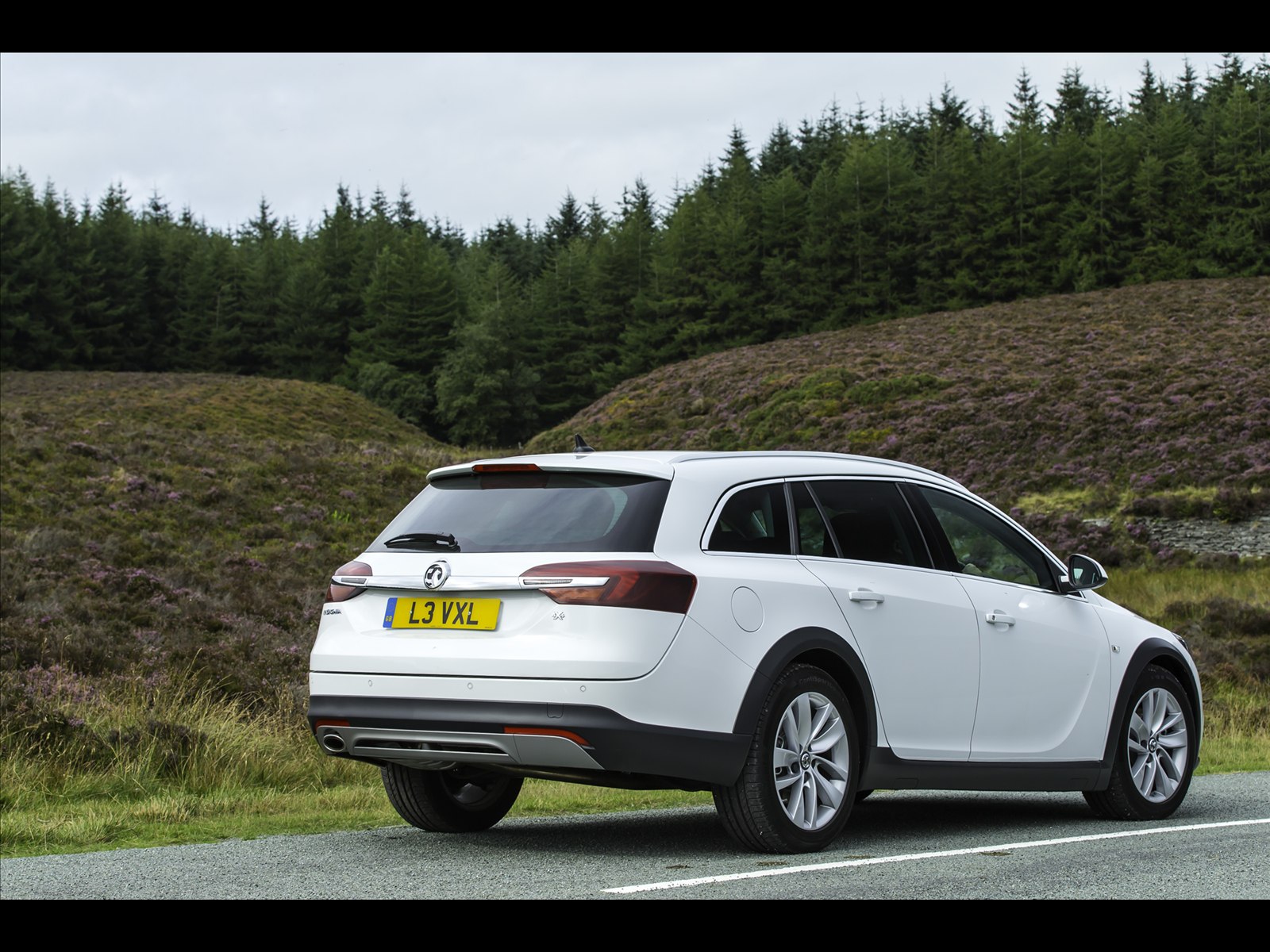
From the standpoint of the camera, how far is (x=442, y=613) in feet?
19.3

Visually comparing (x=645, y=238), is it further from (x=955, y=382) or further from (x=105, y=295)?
(x=955, y=382)

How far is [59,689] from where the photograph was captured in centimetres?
1225

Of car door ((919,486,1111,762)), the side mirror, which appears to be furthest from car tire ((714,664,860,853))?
the side mirror

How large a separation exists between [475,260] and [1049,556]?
107m

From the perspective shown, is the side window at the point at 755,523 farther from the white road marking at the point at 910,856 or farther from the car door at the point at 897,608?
the white road marking at the point at 910,856

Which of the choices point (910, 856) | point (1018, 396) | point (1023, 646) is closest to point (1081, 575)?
point (1023, 646)

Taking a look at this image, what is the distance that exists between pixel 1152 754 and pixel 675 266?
81752 mm

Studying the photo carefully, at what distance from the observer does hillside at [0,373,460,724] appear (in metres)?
14.9

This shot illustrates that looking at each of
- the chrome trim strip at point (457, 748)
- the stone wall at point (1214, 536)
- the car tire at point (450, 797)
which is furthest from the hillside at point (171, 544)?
the stone wall at point (1214, 536)

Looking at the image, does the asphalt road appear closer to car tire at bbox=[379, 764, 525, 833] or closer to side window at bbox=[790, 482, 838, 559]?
car tire at bbox=[379, 764, 525, 833]

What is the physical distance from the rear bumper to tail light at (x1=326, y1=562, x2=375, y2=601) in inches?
20.2

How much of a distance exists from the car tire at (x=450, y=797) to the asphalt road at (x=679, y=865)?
0.10 m

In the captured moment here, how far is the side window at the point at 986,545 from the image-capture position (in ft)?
24.3

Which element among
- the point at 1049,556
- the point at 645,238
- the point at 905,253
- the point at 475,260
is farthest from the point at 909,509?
the point at 475,260
